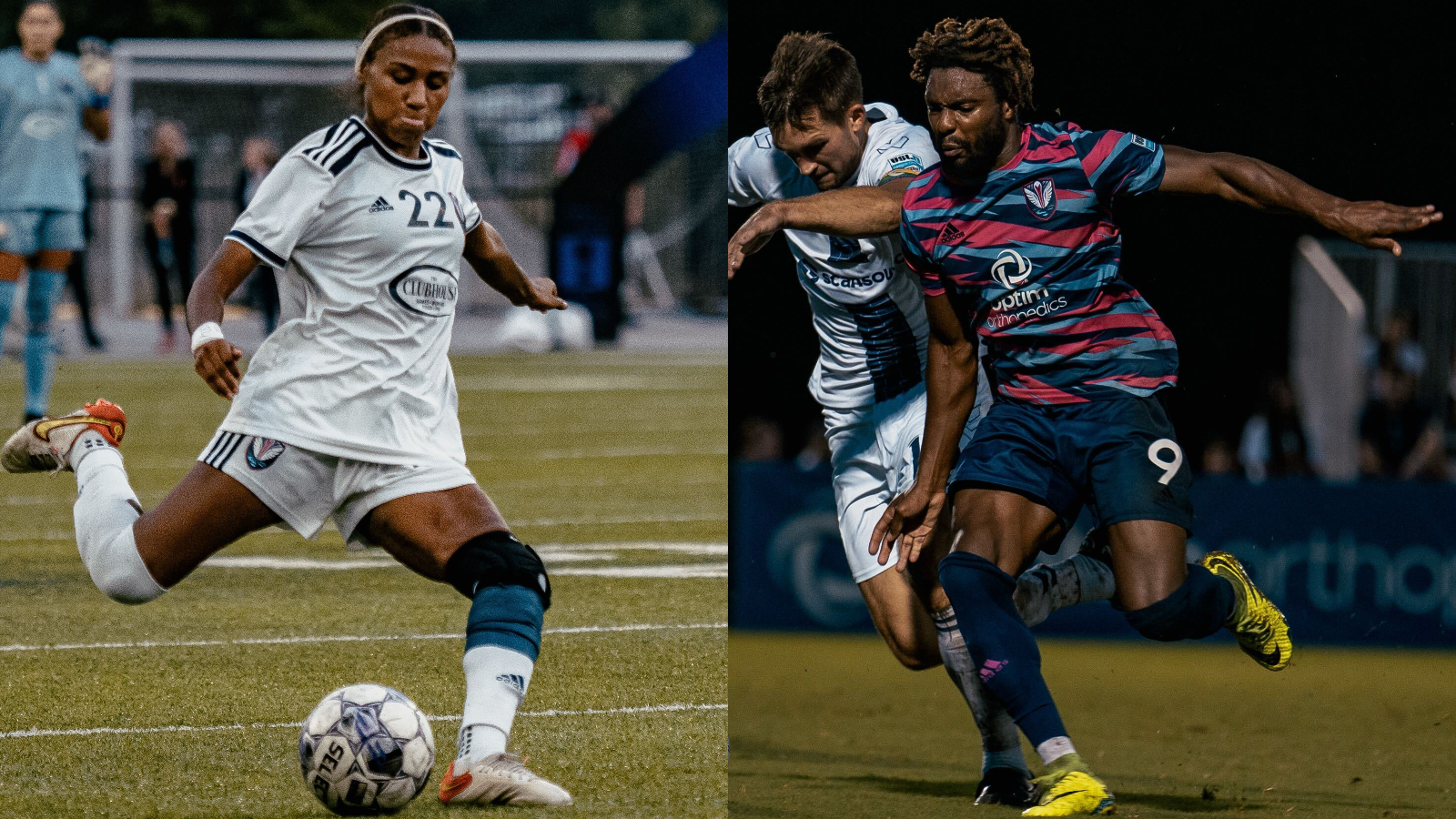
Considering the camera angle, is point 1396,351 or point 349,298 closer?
point 349,298

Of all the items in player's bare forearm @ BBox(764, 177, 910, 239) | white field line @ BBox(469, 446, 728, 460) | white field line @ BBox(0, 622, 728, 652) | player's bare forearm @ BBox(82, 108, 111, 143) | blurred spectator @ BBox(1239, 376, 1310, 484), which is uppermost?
player's bare forearm @ BBox(764, 177, 910, 239)

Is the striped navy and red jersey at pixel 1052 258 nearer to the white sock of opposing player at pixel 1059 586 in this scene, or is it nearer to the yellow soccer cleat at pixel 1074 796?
the white sock of opposing player at pixel 1059 586

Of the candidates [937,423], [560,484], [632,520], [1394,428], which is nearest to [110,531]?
[937,423]

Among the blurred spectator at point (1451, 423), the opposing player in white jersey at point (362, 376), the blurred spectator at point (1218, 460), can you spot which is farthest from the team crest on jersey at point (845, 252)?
the blurred spectator at point (1451, 423)

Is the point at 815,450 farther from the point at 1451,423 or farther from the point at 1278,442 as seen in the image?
the point at 1451,423

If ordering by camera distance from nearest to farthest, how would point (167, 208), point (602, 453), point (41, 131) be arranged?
1. point (41, 131)
2. point (602, 453)
3. point (167, 208)

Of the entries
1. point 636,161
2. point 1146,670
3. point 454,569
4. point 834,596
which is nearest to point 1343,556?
point 1146,670

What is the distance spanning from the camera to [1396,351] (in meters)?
12.0

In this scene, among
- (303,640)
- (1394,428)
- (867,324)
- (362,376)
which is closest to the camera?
(362,376)

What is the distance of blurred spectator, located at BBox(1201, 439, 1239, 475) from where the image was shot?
11523mm

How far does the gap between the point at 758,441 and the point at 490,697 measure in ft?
25.8

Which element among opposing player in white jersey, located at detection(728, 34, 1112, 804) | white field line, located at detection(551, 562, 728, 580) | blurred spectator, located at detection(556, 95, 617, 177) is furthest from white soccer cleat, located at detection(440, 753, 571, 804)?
blurred spectator, located at detection(556, 95, 617, 177)

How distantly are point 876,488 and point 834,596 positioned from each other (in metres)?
4.88

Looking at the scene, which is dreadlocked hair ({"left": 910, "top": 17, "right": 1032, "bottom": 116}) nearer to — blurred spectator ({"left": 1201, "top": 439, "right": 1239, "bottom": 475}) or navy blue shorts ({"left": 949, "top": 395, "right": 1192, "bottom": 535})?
navy blue shorts ({"left": 949, "top": 395, "right": 1192, "bottom": 535})
